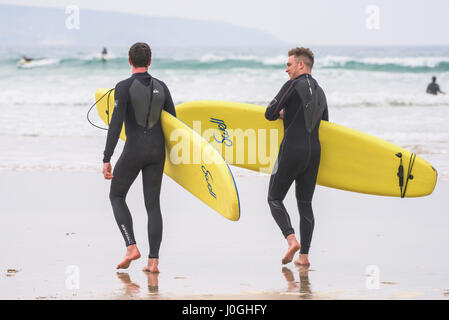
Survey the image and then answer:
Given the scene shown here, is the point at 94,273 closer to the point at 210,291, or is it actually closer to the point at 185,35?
the point at 210,291

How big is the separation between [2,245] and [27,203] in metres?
1.65

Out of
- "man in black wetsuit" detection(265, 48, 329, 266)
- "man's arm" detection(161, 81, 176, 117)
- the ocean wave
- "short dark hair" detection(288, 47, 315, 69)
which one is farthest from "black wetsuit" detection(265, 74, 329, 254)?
the ocean wave

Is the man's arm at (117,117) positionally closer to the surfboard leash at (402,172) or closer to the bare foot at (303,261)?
the bare foot at (303,261)

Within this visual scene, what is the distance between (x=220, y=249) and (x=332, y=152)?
3.47 feet

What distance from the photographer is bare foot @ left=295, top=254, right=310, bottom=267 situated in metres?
4.63

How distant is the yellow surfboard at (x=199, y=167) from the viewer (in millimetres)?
4414

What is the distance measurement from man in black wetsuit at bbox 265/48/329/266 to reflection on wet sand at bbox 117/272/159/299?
84 cm

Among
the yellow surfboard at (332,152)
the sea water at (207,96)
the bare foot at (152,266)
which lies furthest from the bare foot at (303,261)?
the sea water at (207,96)

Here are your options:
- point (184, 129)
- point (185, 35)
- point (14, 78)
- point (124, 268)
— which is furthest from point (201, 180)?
point (185, 35)

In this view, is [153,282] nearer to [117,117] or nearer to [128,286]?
[128,286]

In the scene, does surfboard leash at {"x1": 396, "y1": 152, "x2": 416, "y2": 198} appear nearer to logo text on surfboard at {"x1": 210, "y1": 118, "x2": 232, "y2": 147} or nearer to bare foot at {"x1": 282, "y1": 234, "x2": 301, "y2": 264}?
bare foot at {"x1": 282, "y1": 234, "x2": 301, "y2": 264}

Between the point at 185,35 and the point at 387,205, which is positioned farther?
the point at 185,35

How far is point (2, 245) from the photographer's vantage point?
5039 mm

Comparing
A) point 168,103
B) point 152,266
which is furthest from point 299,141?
point 152,266
